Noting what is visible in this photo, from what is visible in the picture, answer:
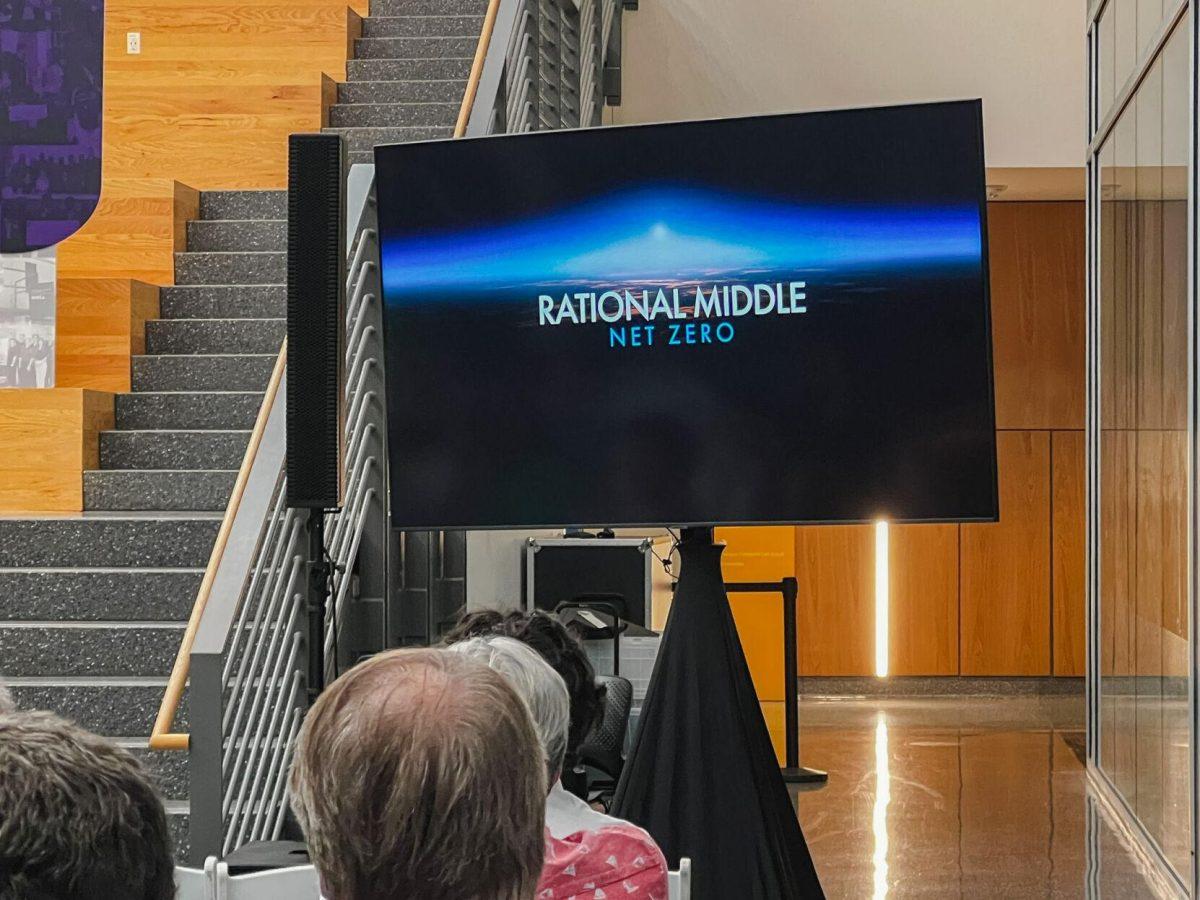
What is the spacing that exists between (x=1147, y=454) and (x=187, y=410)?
356 centimetres

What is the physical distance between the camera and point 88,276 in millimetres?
6469

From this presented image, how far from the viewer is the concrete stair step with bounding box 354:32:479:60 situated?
769 cm

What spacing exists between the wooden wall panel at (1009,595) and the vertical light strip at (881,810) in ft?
5.44

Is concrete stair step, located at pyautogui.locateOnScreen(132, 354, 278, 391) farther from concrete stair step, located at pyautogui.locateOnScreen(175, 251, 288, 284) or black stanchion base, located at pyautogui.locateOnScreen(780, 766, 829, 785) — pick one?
black stanchion base, located at pyautogui.locateOnScreen(780, 766, 829, 785)

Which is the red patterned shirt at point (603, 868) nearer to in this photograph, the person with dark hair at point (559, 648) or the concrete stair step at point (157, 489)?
the person with dark hair at point (559, 648)

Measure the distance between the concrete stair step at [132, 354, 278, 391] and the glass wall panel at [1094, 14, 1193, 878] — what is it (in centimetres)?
321

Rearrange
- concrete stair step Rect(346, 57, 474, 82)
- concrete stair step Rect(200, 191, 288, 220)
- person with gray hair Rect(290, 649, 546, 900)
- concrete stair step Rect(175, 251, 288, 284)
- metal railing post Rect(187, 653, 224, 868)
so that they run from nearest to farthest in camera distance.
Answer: person with gray hair Rect(290, 649, 546, 900)
metal railing post Rect(187, 653, 224, 868)
concrete stair step Rect(175, 251, 288, 284)
concrete stair step Rect(200, 191, 288, 220)
concrete stair step Rect(346, 57, 474, 82)

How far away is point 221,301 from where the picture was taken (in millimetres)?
6270

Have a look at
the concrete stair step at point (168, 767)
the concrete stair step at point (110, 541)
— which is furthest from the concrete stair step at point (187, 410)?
the concrete stair step at point (168, 767)

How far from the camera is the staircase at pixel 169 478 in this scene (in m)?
4.74

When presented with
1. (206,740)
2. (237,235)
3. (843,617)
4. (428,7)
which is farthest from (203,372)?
(843,617)

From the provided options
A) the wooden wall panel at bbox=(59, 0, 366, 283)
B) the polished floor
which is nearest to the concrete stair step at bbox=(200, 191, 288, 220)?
the wooden wall panel at bbox=(59, 0, 366, 283)

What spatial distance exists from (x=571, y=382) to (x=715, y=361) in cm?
29

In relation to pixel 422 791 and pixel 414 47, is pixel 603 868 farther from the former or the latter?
pixel 414 47
